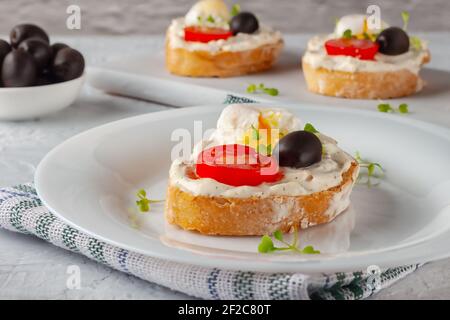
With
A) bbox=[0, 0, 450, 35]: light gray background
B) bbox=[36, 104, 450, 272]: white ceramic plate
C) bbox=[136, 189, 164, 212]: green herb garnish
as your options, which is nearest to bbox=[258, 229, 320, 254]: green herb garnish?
bbox=[36, 104, 450, 272]: white ceramic plate

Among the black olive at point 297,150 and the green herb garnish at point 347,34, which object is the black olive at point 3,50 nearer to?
the green herb garnish at point 347,34

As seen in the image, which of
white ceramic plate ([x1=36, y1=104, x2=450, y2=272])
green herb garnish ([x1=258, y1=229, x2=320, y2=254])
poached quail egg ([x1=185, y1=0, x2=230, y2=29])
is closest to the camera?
white ceramic plate ([x1=36, y1=104, x2=450, y2=272])

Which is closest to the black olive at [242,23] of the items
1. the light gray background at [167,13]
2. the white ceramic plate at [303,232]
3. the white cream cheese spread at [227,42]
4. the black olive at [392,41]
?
the white cream cheese spread at [227,42]

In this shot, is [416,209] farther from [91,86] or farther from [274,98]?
[91,86]

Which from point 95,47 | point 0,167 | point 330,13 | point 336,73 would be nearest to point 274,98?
point 336,73

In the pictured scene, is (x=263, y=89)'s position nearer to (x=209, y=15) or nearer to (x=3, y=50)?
(x=209, y=15)

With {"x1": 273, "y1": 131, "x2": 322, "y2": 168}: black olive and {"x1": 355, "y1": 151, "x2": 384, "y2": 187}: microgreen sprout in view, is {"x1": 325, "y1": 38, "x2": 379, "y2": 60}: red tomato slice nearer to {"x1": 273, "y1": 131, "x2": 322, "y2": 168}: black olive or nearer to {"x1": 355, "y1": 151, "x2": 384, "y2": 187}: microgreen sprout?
{"x1": 355, "y1": 151, "x2": 384, "y2": 187}: microgreen sprout
